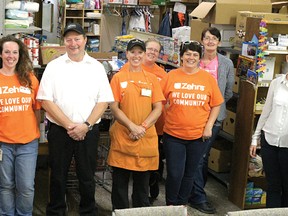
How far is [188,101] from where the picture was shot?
394cm

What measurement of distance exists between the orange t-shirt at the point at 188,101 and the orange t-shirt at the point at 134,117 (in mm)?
136

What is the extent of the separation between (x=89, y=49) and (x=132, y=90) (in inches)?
257

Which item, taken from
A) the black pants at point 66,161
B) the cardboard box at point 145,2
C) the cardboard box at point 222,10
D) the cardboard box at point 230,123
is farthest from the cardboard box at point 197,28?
the cardboard box at point 145,2

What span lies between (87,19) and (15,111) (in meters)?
6.93

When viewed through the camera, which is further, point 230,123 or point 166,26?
point 166,26

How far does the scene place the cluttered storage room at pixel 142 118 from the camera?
363 centimetres

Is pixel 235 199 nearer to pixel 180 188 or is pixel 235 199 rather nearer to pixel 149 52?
pixel 180 188

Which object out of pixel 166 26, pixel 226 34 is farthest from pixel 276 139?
pixel 166 26

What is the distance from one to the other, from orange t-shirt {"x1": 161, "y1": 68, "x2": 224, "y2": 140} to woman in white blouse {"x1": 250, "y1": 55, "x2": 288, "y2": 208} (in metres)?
0.41

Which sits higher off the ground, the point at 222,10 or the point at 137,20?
the point at 222,10

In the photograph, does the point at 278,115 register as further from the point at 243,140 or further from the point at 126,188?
the point at 126,188

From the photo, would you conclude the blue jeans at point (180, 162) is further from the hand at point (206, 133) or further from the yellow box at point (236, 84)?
the yellow box at point (236, 84)

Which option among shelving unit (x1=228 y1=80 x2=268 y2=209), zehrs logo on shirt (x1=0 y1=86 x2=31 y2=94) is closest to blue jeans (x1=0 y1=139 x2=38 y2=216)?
zehrs logo on shirt (x1=0 y1=86 x2=31 y2=94)

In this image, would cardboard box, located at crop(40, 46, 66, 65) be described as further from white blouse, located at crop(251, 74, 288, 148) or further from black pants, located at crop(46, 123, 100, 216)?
white blouse, located at crop(251, 74, 288, 148)
